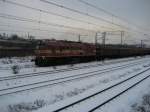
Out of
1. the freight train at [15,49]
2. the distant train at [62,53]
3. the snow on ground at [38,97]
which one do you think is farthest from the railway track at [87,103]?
the freight train at [15,49]

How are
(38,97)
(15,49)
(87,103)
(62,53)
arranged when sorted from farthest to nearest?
1. (15,49)
2. (62,53)
3. (38,97)
4. (87,103)

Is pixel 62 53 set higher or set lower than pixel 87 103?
higher

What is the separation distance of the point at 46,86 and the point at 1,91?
7.69ft

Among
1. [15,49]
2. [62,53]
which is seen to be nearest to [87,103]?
[62,53]

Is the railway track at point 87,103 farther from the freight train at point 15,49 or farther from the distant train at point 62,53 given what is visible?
the freight train at point 15,49

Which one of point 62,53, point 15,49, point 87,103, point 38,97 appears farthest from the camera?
point 15,49

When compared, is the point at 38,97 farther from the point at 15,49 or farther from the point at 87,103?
the point at 15,49

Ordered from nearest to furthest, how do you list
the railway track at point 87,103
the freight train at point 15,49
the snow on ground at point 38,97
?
the railway track at point 87,103, the snow on ground at point 38,97, the freight train at point 15,49

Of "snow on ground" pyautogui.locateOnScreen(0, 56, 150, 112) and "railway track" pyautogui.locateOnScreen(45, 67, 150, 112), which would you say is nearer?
"railway track" pyautogui.locateOnScreen(45, 67, 150, 112)

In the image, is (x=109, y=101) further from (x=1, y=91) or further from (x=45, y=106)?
(x=1, y=91)

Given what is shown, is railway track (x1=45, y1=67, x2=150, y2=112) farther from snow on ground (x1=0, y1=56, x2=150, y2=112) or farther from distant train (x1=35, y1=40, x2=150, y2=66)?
distant train (x1=35, y1=40, x2=150, y2=66)

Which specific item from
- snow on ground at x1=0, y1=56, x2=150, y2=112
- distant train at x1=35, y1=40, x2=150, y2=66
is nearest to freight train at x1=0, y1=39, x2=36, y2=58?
distant train at x1=35, y1=40, x2=150, y2=66

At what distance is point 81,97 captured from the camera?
9.70 m

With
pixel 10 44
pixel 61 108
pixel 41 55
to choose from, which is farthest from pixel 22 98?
pixel 10 44
